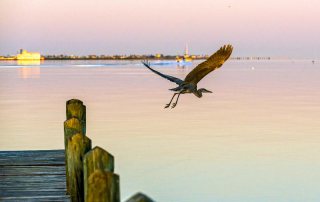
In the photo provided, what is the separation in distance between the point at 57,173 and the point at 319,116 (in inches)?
635

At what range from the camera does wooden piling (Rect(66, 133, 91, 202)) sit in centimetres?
572

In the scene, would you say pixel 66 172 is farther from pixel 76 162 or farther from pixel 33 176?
pixel 33 176

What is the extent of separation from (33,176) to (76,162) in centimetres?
202

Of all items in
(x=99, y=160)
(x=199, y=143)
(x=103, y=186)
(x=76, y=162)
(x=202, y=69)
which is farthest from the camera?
(x=199, y=143)

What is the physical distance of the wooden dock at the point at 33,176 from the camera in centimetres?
673

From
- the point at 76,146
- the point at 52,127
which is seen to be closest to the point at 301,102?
the point at 52,127

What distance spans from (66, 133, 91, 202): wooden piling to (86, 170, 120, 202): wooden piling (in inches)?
109

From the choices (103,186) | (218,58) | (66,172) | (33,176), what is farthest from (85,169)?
(218,58)

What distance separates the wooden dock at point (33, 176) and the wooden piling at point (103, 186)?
3.75 meters

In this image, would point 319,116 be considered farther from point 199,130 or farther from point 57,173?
point 57,173

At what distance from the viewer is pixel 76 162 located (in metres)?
5.96

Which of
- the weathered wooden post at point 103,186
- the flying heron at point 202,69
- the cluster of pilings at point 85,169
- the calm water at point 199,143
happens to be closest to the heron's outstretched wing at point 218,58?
the flying heron at point 202,69

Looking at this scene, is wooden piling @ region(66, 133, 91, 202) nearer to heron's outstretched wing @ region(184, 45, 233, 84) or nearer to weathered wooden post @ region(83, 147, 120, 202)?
weathered wooden post @ region(83, 147, 120, 202)

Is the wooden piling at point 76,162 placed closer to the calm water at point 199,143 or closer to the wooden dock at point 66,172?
the wooden dock at point 66,172
